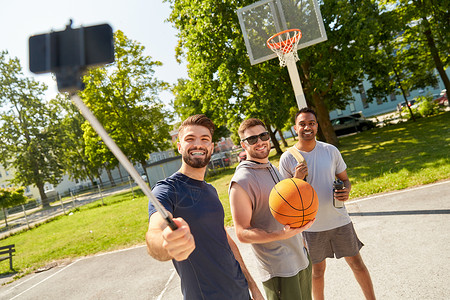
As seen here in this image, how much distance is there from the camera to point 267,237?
2.36 metres

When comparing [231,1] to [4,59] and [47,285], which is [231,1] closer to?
[47,285]

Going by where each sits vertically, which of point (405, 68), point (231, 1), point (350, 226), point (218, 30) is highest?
point (231, 1)

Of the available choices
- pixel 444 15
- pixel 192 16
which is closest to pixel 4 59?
pixel 192 16

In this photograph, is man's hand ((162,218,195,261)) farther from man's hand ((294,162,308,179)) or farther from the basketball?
man's hand ((294,162,308,179))

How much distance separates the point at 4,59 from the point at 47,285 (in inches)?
1425

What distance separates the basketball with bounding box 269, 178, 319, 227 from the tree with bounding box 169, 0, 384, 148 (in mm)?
12476

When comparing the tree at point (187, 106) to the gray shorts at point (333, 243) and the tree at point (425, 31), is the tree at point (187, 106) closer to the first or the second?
the tree at point (425, 31)

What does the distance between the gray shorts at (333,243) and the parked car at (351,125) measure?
2521 cm

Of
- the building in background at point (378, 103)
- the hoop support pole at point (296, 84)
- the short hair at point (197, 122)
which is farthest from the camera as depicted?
the building in background at point (378, 103)

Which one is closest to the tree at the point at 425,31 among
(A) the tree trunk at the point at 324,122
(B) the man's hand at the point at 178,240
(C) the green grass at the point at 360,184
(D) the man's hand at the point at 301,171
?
(A) the tree trunk at the point at 324,122

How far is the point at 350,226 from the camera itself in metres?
3.40

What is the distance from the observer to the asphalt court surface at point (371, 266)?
3.83 metres

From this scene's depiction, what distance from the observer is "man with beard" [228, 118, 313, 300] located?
96.7 inches

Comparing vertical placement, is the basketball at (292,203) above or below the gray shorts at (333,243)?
above
